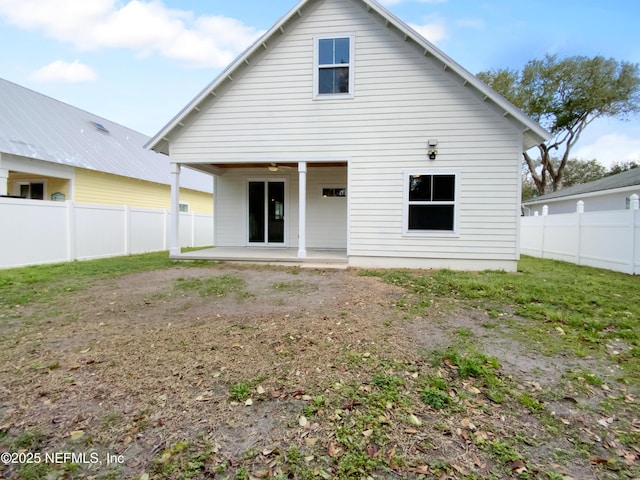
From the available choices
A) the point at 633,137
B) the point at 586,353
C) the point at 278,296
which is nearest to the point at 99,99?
the point at 278,296

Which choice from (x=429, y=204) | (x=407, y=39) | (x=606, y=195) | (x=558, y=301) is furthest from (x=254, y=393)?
(x=606, y=195)

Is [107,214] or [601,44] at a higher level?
[601,44]

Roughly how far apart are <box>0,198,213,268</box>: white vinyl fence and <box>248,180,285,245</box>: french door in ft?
14.5

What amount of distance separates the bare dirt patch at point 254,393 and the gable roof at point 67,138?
933 cm

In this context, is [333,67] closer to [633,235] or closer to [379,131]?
[379,131]

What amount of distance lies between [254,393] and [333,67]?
839 cm

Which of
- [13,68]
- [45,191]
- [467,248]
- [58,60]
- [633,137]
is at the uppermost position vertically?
[58,60]

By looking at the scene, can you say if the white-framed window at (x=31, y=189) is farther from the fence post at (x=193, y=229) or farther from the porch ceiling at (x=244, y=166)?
the porch ceiling at (x=244, y=166)

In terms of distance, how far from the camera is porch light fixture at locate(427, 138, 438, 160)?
27.5 ft

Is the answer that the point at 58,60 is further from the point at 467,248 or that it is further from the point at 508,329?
the point at 508,329

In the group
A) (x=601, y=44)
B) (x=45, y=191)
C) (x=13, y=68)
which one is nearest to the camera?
(x=45, y=191)

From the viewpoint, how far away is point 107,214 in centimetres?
1104

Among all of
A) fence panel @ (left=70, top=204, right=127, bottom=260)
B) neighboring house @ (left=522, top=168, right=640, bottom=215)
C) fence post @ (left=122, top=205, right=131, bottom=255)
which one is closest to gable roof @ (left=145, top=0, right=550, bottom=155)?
fence panel @ (left=70, top=204, right=127, bottom=260)

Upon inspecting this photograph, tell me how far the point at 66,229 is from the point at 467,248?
11071 mm
